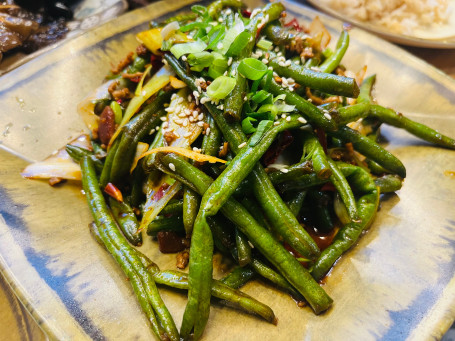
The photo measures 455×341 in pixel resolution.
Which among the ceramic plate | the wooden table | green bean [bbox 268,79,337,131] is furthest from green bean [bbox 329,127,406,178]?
the wooden table

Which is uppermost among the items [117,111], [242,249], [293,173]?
[117,111]

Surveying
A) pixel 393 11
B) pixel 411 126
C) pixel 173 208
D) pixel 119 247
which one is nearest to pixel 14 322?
pixel 119 247

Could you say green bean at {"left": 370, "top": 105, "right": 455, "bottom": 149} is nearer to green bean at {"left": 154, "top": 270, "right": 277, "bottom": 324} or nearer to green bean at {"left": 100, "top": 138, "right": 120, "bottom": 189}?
green bean at {"left": 154, "top": 270, "right": 277, "bottom": 324}

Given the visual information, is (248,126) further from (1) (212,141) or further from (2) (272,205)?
(2) (272,205)

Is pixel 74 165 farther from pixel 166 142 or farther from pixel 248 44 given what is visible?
pixel 248 44

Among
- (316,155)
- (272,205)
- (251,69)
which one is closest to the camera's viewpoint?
(272,205)

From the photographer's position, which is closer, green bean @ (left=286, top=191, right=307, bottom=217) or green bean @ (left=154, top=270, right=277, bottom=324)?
green bean @ (left=154, top=270, right=277, bottom=324)
